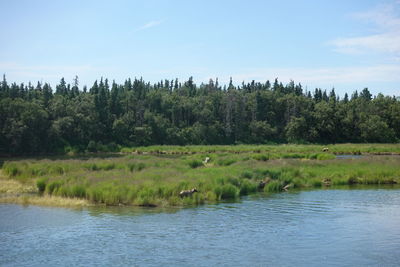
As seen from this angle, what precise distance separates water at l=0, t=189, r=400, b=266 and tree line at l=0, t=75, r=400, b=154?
218 feet

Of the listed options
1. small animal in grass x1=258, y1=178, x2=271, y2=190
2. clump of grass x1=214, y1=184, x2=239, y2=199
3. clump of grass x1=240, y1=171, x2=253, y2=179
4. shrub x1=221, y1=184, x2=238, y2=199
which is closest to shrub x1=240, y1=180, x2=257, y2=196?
small animal in grass x1=258, y1=178, x2=271, y2=190

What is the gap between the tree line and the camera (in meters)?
98.2

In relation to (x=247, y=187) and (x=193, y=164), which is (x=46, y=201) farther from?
(x=193, y=164)

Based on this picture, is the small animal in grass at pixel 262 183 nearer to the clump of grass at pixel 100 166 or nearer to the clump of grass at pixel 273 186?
the clump of grass at pixel 273 186

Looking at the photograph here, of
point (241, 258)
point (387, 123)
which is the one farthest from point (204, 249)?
point (387, 123)

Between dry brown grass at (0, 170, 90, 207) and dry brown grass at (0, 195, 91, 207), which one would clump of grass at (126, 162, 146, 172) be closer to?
dry brown grass at (0, 170, 90, 207)

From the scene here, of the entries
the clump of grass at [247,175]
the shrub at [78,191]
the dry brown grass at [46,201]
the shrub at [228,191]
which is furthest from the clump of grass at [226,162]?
the dry brown grass at [46,201]

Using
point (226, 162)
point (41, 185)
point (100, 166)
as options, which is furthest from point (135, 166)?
point (226, 162)

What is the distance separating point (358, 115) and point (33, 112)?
8845 cm

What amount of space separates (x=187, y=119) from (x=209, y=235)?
116 m

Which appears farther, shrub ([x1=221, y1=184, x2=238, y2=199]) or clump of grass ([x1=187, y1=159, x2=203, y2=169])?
clump of grass ([x1=187, y1=159, x2=203, y2=169])

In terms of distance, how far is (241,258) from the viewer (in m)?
18.6

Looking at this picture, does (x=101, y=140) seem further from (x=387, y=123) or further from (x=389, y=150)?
(x=387, y=123)

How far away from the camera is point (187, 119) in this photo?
138 metres
